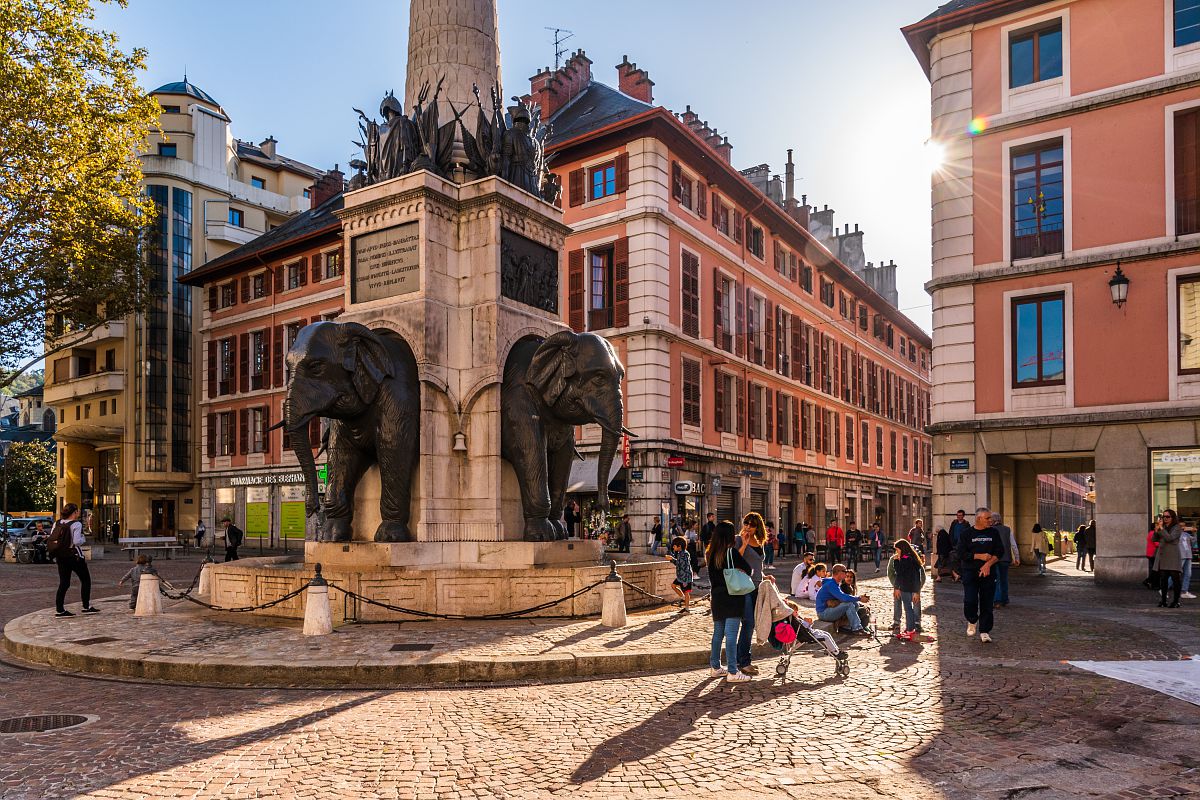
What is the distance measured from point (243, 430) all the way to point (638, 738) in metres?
42.8

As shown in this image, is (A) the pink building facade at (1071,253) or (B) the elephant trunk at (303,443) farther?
(A) the pink building facade at (1071,253)

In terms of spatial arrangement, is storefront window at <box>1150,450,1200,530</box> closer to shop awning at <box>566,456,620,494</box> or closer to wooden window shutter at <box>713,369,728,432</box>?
shop awning at <box>566,456,620,494</box>

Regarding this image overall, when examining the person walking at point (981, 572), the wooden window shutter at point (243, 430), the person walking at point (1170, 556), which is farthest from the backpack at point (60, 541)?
the wooden window shutter at point (243, 430)

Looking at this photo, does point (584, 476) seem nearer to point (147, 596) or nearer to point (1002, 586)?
point (1002, 586)

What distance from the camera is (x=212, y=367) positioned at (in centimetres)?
4819

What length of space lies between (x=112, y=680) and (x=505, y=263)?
277 inches

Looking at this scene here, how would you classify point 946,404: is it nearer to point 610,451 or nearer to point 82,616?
point 610,451

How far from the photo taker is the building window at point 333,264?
41.4 meters

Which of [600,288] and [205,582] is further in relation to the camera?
[600,288]

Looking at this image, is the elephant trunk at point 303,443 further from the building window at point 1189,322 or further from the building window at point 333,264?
the building window at point 333,264

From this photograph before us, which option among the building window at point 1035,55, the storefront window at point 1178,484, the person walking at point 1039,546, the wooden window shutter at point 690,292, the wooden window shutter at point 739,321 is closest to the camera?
the storefront window at point 1178,484

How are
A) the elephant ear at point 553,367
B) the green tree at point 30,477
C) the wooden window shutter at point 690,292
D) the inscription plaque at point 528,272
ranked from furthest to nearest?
the green tree at point 30,477 < the wooden window shutter at point 690,292 < the inscription plaque at point 528,272 < the elephant ear at point 553,367

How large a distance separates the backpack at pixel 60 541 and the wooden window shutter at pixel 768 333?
3075cm

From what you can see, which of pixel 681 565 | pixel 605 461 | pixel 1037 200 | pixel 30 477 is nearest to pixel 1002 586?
pixel 681 565
